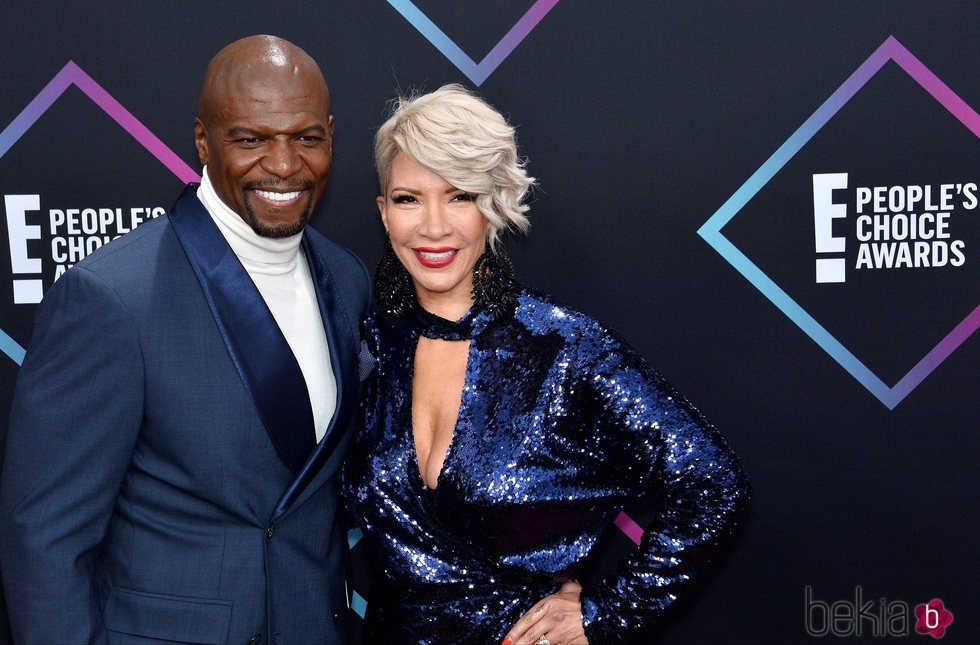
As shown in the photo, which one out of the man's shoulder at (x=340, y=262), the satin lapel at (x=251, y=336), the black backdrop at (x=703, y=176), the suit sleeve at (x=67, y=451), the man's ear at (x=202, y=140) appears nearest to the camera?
the suit sleeve at (x=67, y=451)

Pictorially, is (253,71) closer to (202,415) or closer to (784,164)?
(202,415)

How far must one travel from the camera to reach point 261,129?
68.6 inches

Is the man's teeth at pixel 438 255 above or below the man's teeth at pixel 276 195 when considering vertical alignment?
below

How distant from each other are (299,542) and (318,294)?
48 cm

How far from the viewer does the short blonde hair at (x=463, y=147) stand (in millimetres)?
1758

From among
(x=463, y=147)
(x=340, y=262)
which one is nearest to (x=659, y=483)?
(x=463, y=147)

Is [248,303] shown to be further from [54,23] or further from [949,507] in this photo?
[949,507]

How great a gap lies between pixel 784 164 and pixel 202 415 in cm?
157

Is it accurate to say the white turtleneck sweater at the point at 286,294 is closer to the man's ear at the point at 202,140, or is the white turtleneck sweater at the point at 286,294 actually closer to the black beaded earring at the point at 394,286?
the man's ear at the point at 202,140

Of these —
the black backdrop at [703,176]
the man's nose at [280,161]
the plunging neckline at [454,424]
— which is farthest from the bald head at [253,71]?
the black backdrop at [703,176]

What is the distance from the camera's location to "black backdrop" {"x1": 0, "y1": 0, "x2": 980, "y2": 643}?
241 cm

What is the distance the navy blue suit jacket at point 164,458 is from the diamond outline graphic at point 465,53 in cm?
89

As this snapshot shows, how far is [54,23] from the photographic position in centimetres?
242

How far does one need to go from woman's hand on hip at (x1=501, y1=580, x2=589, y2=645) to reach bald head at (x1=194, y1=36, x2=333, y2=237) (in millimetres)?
842
